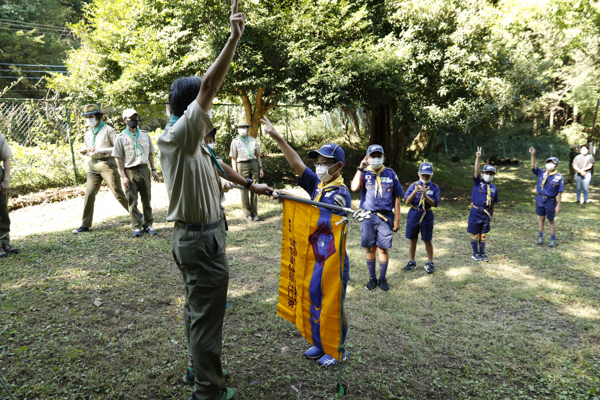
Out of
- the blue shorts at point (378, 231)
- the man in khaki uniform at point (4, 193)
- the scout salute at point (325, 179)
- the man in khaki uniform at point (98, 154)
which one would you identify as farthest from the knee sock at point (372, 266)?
the man in khaki uniform at point (4, 193)

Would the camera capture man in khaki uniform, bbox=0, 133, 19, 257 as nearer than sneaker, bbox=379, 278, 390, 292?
No

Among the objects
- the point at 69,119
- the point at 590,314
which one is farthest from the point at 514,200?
the point at 69,119

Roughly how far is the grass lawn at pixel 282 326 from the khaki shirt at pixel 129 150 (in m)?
1.43

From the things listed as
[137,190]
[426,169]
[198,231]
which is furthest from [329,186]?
[137,190]

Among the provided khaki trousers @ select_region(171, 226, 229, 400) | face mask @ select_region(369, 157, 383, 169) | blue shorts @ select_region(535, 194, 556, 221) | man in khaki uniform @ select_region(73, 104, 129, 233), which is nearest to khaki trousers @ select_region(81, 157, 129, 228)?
man in khaki uniform @ select_region(73, 104, 129, 233)

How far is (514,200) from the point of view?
13.1m

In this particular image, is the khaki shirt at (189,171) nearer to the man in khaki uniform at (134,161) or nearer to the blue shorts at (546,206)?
the man in khaki uniform at (134,161)

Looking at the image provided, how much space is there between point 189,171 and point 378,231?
11.0 feet

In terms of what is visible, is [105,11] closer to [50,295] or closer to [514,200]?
[50,295]

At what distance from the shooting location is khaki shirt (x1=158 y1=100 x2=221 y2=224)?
2.22 meters

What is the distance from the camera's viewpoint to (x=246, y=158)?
852 centimetres

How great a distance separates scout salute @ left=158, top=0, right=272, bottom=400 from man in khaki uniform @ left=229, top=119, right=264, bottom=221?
18.9 feet

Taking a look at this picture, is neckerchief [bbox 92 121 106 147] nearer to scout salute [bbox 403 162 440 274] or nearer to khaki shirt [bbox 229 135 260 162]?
khaki shirt [bbox 229 135 260 162]

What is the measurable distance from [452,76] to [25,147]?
12549mm
